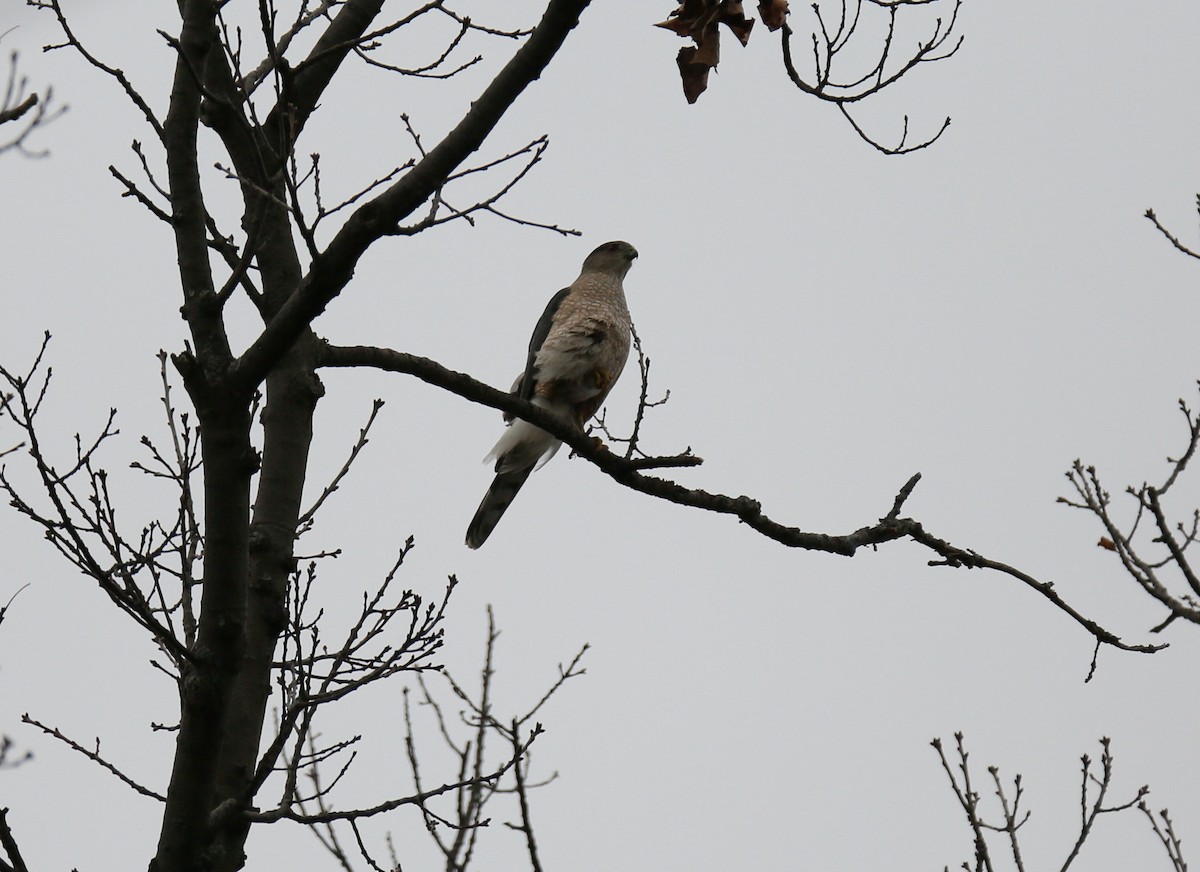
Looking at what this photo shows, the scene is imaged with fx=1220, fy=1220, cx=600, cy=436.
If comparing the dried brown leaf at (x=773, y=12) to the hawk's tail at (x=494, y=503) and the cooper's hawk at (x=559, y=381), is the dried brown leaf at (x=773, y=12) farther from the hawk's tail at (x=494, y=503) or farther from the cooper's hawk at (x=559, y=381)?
the hawk's tail at (x=494, y=503)

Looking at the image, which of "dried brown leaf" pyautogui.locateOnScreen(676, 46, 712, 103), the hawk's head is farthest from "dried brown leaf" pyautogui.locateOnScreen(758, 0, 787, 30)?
the hawk's head

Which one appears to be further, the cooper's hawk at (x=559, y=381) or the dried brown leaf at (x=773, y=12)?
the cooper's hawk at (x=559, y=381)

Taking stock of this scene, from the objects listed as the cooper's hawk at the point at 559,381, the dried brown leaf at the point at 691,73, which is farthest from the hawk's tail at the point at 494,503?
the dried brown leaf at the point at 691,73

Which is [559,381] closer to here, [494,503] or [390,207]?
[494,503]

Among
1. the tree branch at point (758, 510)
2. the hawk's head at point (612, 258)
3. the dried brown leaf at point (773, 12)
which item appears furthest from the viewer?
the hawk's head at point (612, 258)

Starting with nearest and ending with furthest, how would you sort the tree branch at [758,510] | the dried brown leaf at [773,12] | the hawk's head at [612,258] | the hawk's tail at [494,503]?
the dried brown leaf at [773,12], the tree branch at [758,510], the hawk's tail at [494,503], the hawk's head at [612,258]

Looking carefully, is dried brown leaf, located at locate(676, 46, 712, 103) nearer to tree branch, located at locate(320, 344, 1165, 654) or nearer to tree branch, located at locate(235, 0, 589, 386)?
tree branch, located at locate(235, 0, 589, 386)

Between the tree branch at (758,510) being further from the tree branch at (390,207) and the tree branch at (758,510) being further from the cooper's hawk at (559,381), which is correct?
the cooper's hawk at (559,381)

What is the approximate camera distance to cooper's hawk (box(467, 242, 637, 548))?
18.4 ft

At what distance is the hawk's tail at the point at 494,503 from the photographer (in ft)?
18.2

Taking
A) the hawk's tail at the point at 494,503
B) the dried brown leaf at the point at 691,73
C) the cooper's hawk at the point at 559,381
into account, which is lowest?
the dried brown leaf at the point at 691,73

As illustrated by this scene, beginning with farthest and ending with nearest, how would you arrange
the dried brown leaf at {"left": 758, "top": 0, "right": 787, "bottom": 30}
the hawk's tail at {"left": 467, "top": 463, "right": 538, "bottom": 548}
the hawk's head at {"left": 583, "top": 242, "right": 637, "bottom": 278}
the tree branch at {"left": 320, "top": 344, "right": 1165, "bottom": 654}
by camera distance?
the hawk's head at {"left": 583, "top": 242, "right": 637, "bottom": 278}
the hawk's tail at {"left": 467, "top": 463, "right": 538, "bottom": 548}
the tree branch at {"left": 320, "top": 344, "right": 1165, "bottom": 654}
the dried brown leaf at {"left": 758, "top": 0, "right": 787, "bottom": 30}

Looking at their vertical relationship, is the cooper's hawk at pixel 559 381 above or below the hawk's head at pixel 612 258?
below

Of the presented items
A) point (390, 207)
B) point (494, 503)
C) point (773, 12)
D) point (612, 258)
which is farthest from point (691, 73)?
point (612, 258)
